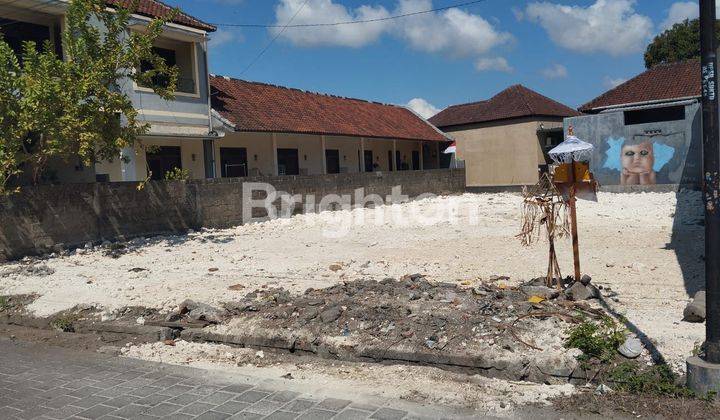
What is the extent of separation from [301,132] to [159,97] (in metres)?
6.20

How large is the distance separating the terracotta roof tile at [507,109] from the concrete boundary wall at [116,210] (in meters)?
15.5

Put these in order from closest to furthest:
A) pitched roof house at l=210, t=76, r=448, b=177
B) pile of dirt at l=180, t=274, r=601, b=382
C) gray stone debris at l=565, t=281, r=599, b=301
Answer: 1. pile of dirt at l=180, t=274, r=601, b=382
2. gray stone debris at l=565, t=281, r=599, b=301
3. pitched roof house at l=210, t=76, r=448, b=177

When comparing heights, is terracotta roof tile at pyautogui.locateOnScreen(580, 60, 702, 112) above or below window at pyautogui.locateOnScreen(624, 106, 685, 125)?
above

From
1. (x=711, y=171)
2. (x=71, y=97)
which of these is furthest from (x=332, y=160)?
(x=711, y=171)

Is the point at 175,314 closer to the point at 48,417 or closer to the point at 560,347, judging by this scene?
the point at 48,417

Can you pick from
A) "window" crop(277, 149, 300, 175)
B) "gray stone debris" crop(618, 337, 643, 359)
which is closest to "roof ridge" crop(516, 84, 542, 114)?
"window" crop(277, 149, 300, 175)

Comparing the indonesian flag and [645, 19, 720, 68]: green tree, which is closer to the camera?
the indonesian flag

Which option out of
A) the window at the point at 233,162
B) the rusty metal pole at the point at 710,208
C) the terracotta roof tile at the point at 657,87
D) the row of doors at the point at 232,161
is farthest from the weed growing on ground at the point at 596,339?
the terracotta roof tile at the point at 657,87

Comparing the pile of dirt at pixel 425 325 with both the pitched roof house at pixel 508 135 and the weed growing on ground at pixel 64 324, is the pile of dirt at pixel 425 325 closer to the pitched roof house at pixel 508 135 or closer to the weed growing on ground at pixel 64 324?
the weed growing on ground at pixel 64 324

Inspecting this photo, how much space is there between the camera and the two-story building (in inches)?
659

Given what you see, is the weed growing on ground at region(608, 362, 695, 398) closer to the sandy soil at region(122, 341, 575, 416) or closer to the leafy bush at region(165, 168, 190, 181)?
the sandy soil at region(122, 341, 575, 416)

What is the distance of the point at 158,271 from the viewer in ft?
36.3

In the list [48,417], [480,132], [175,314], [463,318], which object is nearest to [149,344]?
[175,314]

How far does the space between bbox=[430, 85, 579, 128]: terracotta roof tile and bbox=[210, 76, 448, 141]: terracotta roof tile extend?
7.61 ft
